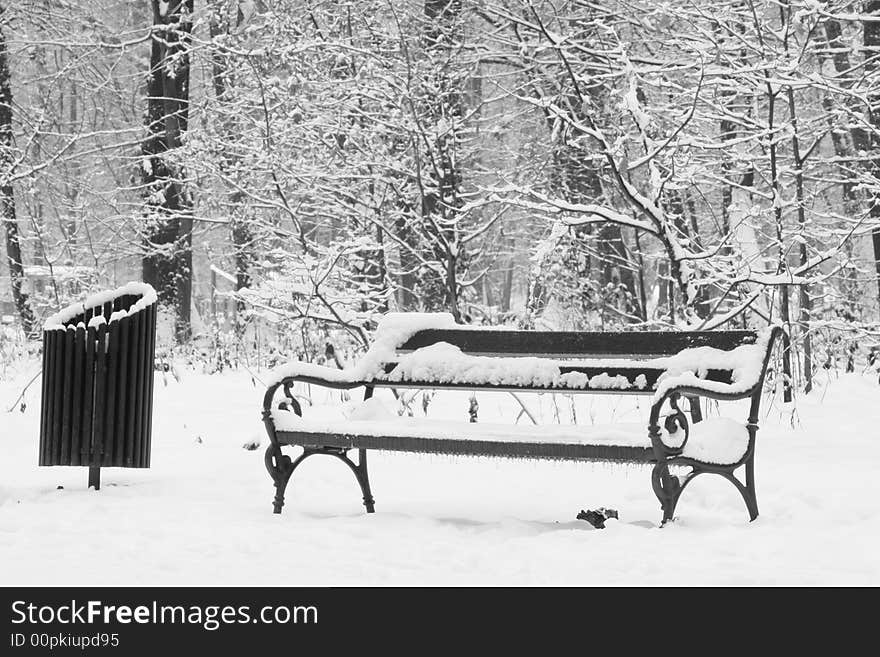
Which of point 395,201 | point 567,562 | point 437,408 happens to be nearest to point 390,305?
point 395,201

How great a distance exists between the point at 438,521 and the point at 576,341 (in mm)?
1123

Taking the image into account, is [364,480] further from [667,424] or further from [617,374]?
[667,424]

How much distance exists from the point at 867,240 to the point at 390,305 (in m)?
5.83

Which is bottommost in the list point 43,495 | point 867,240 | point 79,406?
point 43,495

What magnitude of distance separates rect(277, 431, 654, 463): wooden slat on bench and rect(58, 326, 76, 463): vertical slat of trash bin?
1.29 metres

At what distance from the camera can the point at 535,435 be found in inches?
182

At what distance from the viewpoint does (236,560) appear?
13.3ft

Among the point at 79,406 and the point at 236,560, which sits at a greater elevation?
the point at 79,406

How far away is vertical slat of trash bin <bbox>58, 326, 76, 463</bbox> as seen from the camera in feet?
18.1

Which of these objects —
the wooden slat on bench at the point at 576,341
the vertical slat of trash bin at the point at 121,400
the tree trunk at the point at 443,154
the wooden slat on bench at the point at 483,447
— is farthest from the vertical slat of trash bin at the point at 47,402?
the tree trunk at the point at 443,154

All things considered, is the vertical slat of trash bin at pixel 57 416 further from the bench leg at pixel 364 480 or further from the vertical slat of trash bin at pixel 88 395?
the bench leg at pixel 364 480

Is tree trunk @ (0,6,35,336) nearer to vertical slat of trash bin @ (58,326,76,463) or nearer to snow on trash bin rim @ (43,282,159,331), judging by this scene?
snow on trash bin rim @ (43,282,159,331)

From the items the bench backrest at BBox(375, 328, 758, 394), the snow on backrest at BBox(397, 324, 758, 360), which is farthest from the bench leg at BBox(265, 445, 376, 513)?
the snow on backrest at BBox(397, 324, 758, 360)

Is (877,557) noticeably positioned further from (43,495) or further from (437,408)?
(437,408)
